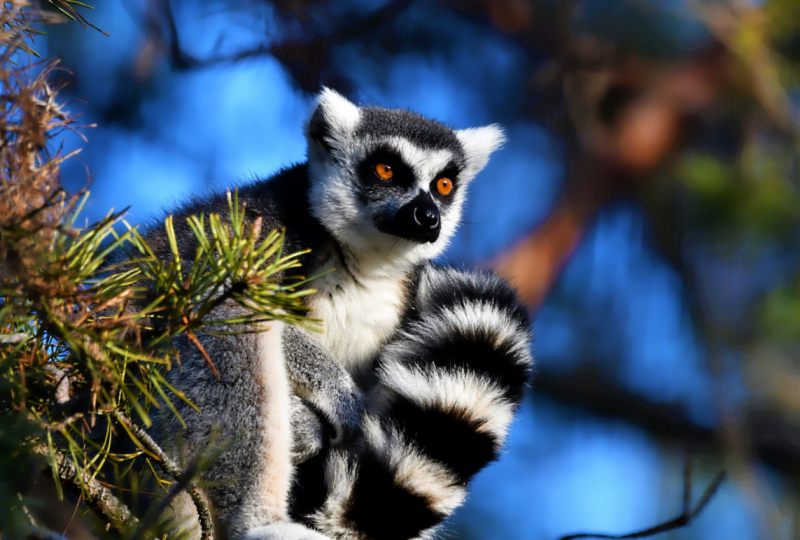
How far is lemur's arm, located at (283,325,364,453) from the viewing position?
1.68m

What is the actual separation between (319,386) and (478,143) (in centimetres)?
113

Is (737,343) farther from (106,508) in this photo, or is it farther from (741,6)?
(106,508)

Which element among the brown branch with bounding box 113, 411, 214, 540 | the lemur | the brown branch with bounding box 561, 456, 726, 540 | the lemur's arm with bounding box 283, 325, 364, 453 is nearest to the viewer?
the brown branch with bounding box 113, 411, 214, 540

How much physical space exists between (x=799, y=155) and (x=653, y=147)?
4.15ft

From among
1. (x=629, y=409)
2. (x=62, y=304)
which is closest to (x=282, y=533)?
(x=62, y=304)

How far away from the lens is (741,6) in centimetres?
467

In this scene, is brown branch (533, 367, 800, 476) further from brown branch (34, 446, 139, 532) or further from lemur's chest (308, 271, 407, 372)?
brown branch (34, 446, 139, 532)

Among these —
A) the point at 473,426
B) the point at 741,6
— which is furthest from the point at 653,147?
the point at 473,426

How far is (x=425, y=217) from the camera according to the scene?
1872mm

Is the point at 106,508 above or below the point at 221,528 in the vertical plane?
below

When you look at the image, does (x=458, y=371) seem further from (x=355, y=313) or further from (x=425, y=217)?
(x=425, y=217)

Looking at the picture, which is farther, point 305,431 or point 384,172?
point 384,172

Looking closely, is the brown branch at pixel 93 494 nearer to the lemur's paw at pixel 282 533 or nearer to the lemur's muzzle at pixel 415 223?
the lemur's paw at pixel 282 533

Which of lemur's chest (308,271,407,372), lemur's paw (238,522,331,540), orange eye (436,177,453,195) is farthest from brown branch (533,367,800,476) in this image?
lemur's paw (238,522,331,540)
